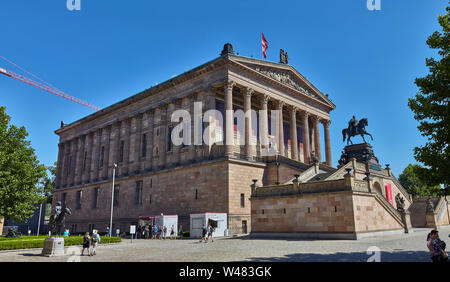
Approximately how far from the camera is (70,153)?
70.3 m

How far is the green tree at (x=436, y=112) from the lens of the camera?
→ 16125 millimetres

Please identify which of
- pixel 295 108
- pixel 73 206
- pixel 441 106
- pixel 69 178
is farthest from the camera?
pixel 69 178

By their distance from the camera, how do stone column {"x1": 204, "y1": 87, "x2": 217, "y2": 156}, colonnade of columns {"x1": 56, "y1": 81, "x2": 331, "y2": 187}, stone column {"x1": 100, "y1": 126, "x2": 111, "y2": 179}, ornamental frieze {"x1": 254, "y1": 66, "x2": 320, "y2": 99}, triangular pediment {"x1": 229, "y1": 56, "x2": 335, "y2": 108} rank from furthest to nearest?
1. stone column {"x1": 100, "y1": 126, "x2": 111, "y2": 179}
2. ornamental frieze {"x1": 254, "y1": 66, "x2": 320, "y2": 99}
3. triangular pediment {"x1": 229, "y1": 56, "x2": 335, "y2": 108}
4. colonnade of columns {"x1": 56, "y1": 81, "x2": 331, "y2": 187}
5. stone column {"x1": 204, "y1": 87, "x2": 217, "y2": 156}

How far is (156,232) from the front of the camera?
35094 millimetres

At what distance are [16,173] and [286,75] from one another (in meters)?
37.3

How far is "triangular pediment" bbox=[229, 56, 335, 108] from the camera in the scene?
43.6m

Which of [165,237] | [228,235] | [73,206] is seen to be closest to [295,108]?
[228,235]

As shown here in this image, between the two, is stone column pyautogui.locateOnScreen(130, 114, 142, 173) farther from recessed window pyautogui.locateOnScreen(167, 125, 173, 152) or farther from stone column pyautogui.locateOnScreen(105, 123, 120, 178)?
recessed window pyautogui.locateOnScreen(167, 125, 173, 152)

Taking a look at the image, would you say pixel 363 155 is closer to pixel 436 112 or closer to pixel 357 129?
pixel 357 129

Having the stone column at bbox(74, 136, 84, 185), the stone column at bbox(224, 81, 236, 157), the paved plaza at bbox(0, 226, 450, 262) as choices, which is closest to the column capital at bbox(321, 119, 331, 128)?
the stone column at bbox(224, 81, 236, 157)

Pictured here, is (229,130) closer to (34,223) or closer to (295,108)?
(295,108)

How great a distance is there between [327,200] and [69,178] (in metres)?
Answer: 59.2

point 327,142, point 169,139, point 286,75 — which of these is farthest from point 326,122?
point 169,139

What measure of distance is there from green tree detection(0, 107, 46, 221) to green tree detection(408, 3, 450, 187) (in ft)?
116
